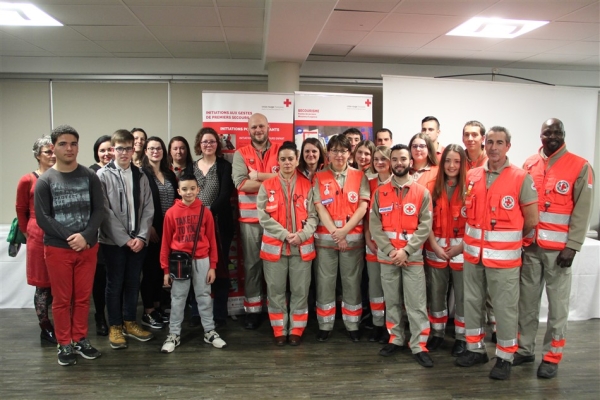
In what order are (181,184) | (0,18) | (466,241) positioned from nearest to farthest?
(466,241) < (181,184) < (0,18)

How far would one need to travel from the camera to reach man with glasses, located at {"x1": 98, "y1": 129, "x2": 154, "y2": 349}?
3106 mm

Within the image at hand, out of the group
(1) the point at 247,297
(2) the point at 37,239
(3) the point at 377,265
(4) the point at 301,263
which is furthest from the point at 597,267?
(2) the point at 37,239

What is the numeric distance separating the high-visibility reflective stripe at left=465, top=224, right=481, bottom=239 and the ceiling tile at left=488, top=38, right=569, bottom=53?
2.79m

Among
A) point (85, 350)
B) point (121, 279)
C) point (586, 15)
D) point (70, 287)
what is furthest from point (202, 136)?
point (586, 15)

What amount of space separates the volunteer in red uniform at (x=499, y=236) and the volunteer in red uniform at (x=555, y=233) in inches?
8.1

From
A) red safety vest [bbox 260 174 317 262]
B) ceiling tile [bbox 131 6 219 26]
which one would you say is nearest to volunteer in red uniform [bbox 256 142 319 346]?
red safety vest [bbox 260 174 317 262]

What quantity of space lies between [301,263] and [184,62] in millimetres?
3670

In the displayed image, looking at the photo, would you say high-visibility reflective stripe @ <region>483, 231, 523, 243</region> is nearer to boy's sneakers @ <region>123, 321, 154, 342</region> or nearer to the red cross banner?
the red cross banner

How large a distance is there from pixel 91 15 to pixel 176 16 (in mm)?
758

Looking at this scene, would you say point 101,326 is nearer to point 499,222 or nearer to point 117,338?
point 117,338

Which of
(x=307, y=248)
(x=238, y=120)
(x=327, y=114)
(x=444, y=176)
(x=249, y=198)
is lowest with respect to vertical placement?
(x=307, y=248)

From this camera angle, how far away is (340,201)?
3.22 m

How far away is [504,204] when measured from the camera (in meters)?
2.65

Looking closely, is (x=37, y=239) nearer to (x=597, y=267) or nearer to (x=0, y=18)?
(x=0, y=18)
